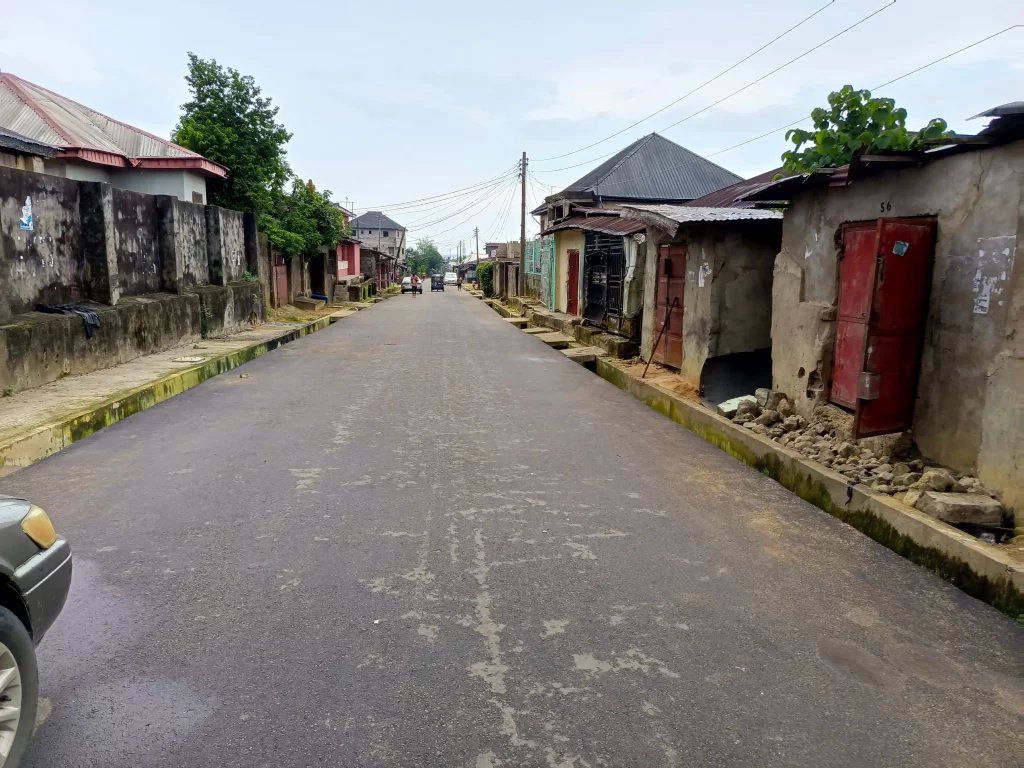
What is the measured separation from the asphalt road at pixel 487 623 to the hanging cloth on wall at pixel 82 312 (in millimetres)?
4048

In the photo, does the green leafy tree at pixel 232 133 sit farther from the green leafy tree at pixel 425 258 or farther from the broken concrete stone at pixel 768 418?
the green leafy tree at pixel 425 258

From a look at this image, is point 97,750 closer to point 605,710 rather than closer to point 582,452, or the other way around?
point 605,710

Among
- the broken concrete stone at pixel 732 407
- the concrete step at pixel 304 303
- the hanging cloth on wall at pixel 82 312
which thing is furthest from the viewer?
the concrete step at pixel 304 303

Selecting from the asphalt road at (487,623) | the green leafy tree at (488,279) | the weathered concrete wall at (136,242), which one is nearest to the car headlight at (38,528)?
the asphalt road at (487,623)

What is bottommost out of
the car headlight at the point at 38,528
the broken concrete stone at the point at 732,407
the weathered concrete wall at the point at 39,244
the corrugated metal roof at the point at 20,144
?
the broken concrete stone at the point at 732,407

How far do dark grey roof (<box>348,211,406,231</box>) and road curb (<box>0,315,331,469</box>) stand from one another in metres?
83.6

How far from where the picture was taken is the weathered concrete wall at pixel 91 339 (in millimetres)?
8328

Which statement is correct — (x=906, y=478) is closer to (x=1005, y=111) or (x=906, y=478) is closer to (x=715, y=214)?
(x=1005, y=111)

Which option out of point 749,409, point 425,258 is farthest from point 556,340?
point 425,258

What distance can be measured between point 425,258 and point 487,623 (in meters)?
126

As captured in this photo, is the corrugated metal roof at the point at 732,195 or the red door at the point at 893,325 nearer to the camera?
the red door at the point at 893,325

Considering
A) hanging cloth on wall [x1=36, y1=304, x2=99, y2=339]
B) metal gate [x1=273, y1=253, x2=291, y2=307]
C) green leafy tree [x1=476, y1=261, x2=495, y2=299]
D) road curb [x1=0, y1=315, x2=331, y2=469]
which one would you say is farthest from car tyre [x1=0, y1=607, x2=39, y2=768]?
green leafy tree [x1=476, y1=261, x2=495, y2=299]

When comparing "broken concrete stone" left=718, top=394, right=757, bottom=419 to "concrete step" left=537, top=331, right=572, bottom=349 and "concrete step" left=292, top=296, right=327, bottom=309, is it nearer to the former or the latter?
"concrete step" left=537, top=331, right=572, bottom=349

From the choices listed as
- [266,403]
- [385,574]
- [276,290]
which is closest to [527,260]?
[276,290]
